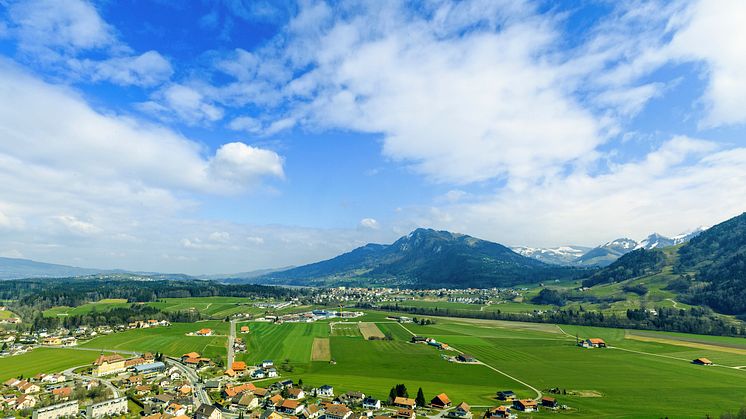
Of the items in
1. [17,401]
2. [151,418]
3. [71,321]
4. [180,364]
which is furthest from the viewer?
[71,321]

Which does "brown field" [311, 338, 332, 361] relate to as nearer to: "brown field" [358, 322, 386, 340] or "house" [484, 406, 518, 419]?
"brown field" [358, 322, 386, 340]

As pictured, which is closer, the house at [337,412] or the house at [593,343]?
the house at [337,412]

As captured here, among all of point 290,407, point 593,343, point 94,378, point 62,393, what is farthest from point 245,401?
point 593,343

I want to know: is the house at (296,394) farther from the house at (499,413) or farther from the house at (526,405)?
the house at (526,405)

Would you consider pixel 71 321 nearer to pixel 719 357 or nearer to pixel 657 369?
pixel 657 369

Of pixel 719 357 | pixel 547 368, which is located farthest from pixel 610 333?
pixel 547 368

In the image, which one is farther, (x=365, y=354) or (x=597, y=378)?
(x=365, y=354)

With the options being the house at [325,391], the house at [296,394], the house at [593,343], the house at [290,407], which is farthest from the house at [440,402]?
the house at [593,343]
